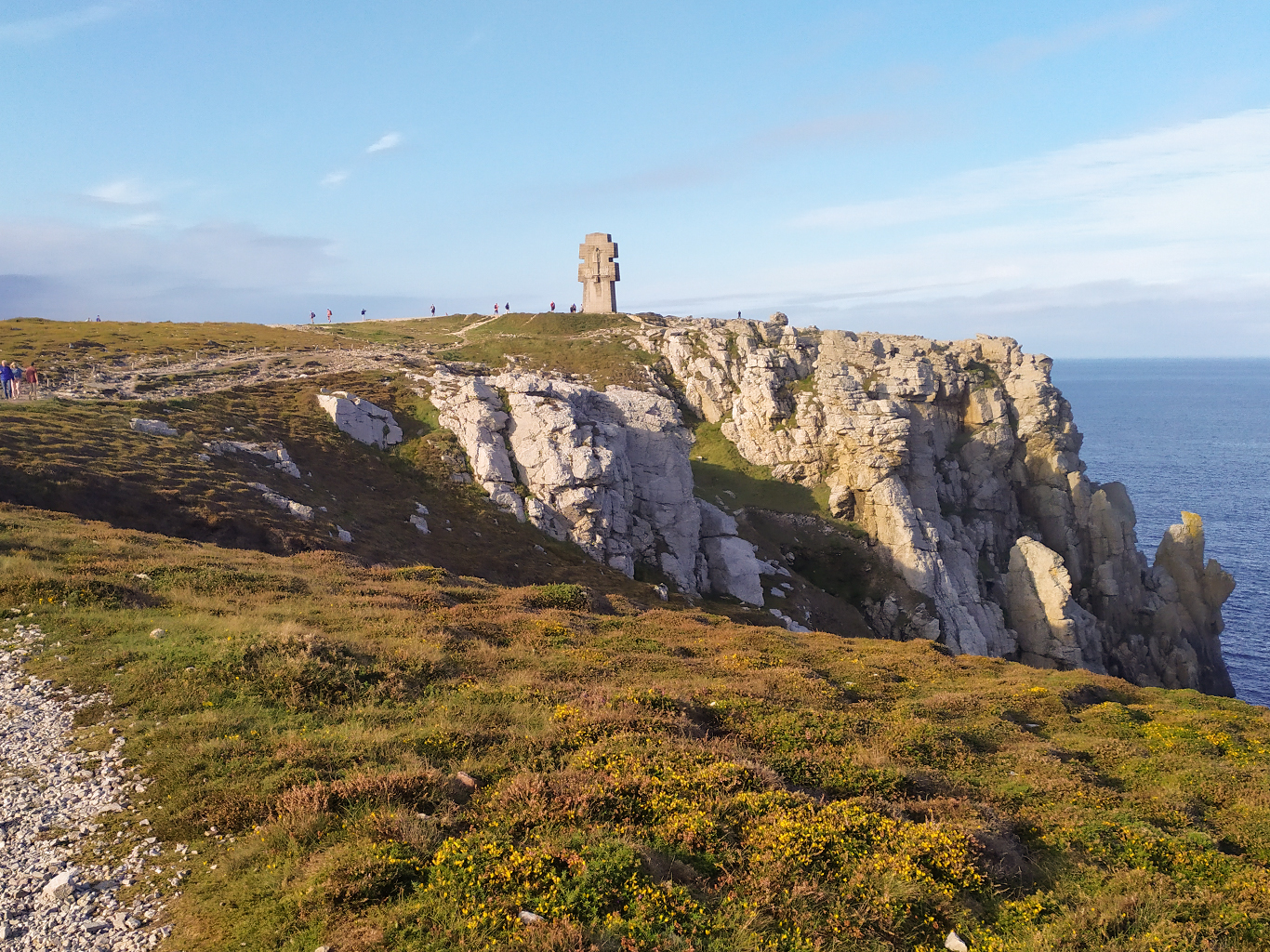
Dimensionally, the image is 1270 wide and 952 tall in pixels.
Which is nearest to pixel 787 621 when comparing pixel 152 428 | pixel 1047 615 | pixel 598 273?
pixel 1047 615

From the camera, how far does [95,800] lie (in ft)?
33.1

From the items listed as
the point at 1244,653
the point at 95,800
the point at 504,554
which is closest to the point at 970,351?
the point at 1244,653

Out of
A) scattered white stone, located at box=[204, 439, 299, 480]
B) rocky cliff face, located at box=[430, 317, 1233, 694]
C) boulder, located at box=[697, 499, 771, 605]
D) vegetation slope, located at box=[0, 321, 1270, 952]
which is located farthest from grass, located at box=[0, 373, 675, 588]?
boulder, located at box=[697, 499, 771, 605]

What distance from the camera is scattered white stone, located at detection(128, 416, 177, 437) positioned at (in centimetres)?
3947

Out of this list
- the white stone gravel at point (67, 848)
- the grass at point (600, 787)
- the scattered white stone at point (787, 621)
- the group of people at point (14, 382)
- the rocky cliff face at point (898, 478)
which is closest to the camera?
the white stone gravel at point (67, 848)

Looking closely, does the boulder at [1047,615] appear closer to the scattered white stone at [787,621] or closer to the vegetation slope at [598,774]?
the scattered white stone at [787,621]

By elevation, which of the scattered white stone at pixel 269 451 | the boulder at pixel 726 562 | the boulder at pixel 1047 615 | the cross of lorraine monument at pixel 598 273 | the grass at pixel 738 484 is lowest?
the boulder at pixel 1047 615

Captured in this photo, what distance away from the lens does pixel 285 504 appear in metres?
36.8

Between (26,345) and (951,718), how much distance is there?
79.4 m

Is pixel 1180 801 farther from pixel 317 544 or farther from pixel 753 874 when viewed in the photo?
pixel 317 544

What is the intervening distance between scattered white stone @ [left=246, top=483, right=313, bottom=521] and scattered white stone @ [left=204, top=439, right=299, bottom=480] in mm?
4347

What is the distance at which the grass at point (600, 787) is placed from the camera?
8.36 m

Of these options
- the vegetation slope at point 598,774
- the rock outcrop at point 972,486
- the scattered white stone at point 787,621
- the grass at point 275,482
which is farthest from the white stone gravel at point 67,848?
the rock outcrop at point 972,486

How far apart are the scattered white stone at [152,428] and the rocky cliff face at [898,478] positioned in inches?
709
